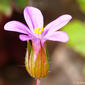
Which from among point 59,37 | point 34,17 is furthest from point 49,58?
point 59,37

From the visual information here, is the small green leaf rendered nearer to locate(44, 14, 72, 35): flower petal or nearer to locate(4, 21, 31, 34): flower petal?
locate(44, 14, 72, 35): flower petal

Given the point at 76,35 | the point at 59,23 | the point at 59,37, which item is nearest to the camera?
the point at 59,37

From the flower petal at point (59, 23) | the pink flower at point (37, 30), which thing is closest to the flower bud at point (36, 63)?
the pink flower at point (37, 30)

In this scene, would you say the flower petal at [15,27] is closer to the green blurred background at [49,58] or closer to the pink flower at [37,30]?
the pink flower at [37,30]

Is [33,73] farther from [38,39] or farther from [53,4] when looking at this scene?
[53,4]

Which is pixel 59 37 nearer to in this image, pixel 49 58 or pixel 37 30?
pixel 37 30
